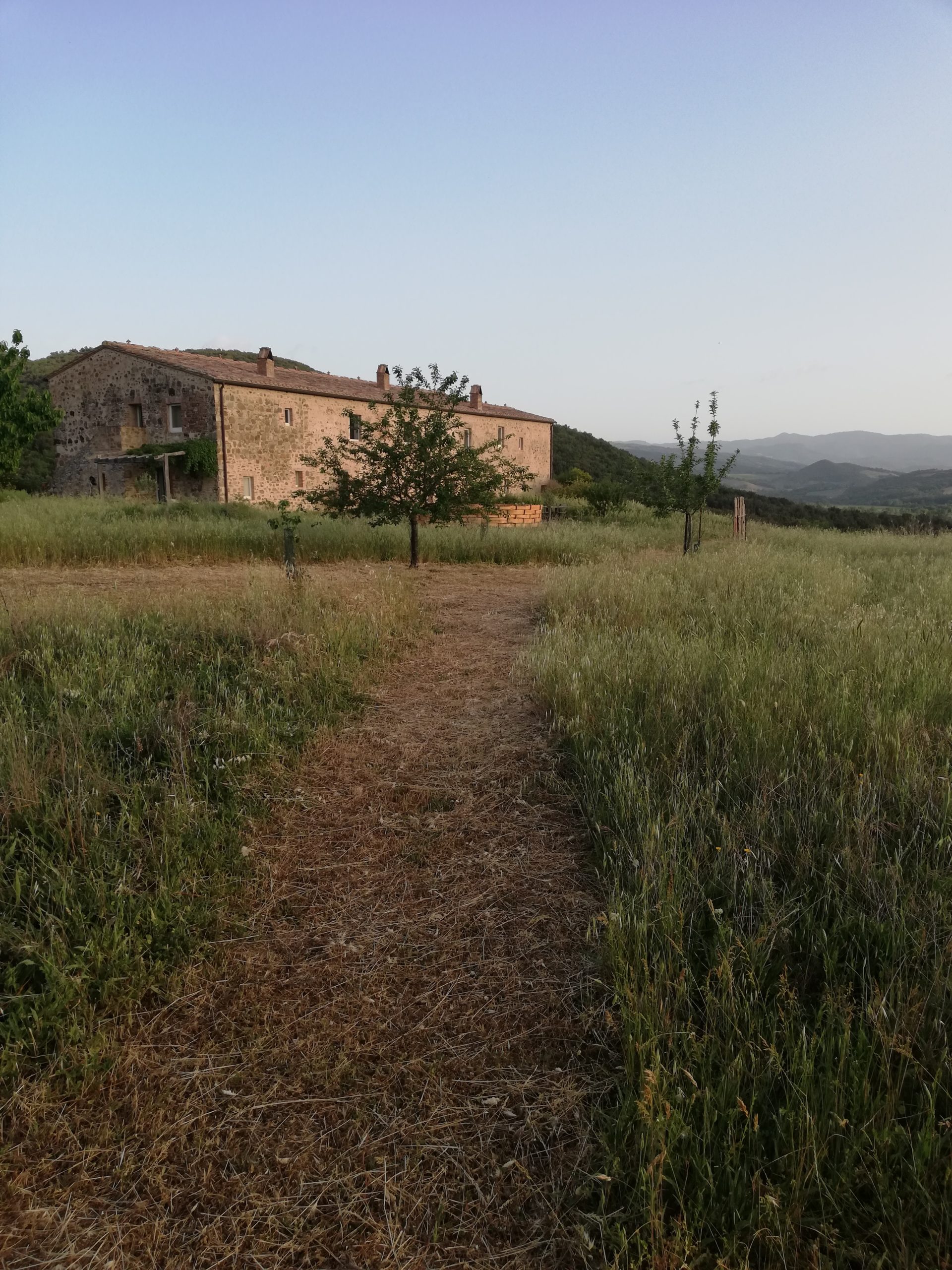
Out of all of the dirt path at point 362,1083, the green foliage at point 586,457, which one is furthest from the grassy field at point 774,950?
the green foliage at point 586,457

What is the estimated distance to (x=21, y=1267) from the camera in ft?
5.21

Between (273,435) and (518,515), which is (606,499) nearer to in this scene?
(518,515)

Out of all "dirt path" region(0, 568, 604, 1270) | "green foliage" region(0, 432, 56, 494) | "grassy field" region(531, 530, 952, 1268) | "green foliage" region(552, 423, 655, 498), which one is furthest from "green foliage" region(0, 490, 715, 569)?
"green foliage" region(552, 423, 655, 498)

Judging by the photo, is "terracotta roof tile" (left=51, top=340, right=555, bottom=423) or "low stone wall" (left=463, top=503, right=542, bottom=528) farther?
"terracotta roof tile" (left=51, top=340, right=555, bottom=423)

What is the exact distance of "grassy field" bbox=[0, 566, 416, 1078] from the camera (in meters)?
2.33

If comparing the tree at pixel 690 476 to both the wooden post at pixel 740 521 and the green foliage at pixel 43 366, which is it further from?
the green foliage at pixel 43 366

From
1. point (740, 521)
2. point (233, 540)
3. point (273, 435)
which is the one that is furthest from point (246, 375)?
point (740, 521)

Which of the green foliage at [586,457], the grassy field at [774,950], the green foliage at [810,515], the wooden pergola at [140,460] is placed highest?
the green foliage at [586,457]

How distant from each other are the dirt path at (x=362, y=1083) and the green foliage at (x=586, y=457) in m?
43.0

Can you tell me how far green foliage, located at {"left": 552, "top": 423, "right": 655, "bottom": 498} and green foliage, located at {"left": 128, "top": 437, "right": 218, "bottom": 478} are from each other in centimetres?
2462

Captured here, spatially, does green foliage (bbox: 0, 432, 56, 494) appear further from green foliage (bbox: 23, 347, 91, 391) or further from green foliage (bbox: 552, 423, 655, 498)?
green foliage (bbox: 552, 423, 655, 498)

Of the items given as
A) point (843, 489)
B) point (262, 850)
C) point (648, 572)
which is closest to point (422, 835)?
point (262, 850)

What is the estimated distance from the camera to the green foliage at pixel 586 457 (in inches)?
2028

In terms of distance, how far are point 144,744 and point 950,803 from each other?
3797mm
